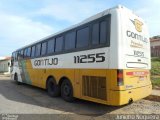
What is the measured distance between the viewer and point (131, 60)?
7.75m

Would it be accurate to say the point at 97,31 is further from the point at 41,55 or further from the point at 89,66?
the point at 41,55

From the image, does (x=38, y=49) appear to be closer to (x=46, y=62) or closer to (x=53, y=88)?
(x=46, y=62)

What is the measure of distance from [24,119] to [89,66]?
114 inches

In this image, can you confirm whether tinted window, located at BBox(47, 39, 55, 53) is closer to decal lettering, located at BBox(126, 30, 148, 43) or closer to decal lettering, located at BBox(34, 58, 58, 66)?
decal lettering, located at BBox(34, 58, 58, 66)

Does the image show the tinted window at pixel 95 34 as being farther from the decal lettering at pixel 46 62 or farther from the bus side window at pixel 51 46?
the bus side window at pixel 51 46

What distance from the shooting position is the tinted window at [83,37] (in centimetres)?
867

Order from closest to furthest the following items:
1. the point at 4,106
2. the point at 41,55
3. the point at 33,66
Answer: the point at 4,106 < the point at 41,55 < the point at 33,66

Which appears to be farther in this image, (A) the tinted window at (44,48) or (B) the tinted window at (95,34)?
(A) the tinted window at (44,48)

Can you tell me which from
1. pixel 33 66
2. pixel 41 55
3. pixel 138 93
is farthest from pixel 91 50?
pixel 33 66

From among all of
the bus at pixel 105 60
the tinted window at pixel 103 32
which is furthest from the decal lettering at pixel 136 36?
the tinted window at pixel 103 32


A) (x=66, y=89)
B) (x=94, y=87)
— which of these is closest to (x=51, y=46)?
(x=66, y=89)

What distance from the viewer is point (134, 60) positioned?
793 centimetres

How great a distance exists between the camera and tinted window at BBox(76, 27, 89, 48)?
8.67 metres

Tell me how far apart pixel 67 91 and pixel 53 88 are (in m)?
1.72
